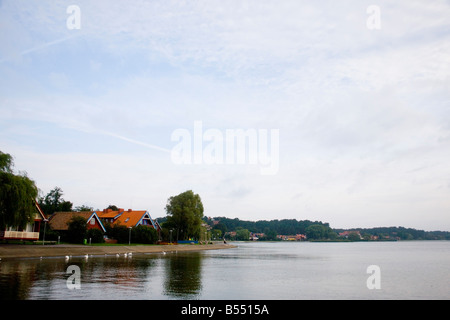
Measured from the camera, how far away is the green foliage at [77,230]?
61.7 metres

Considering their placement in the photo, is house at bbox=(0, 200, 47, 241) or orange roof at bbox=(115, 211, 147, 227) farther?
orange roof at bbox=(115, 211, 147, 227)

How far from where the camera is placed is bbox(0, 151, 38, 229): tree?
131 ft

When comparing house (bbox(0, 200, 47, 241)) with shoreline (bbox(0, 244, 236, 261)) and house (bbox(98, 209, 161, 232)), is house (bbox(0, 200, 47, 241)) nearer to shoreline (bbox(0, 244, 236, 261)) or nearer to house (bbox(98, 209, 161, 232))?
shoreline (bbox(0, 244, 236, 261))

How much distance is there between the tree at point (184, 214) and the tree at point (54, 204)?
89.2 feet

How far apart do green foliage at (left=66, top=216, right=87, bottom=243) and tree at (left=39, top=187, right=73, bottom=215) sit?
4081cm

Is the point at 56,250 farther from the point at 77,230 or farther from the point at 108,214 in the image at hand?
the point at 108,214

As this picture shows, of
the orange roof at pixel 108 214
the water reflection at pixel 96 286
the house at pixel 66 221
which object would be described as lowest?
the water reflection at pixel 96 286

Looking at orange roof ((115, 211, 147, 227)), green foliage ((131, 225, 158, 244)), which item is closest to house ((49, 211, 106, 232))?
green foliage ((131, 225, 158, 244))

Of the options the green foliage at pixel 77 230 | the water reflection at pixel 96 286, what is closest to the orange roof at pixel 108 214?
the green foliage at pixel 77 230

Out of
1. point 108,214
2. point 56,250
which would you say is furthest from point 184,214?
point 56,250

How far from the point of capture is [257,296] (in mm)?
20375

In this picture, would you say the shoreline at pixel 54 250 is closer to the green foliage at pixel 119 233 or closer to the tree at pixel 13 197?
the tree at pixel 13 197
